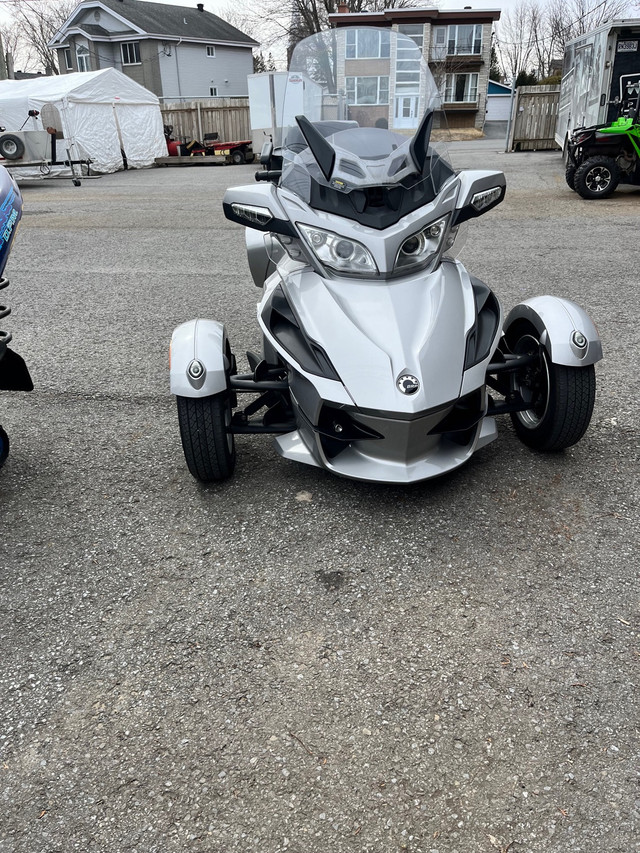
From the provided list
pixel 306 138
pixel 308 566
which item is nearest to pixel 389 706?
pixel 308 566

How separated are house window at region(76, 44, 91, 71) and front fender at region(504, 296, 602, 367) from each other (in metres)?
47.7

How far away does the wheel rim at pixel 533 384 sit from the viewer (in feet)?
10.4

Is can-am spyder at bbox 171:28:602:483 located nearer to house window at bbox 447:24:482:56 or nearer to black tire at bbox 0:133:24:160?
black tire at bbox 0:133:24:160

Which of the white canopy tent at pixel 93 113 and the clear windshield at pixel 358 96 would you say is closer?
the clear windshield at pixel 358 96

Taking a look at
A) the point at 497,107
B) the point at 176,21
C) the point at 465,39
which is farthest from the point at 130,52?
the point at 497,107

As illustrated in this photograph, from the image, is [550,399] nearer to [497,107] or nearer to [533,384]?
[533,384]

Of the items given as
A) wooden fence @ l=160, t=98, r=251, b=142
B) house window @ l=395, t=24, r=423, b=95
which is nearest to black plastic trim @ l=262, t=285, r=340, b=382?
house window @ l=395, t=24, r=423, b=95

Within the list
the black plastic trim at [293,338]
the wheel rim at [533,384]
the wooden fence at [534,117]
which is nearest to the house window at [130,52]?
the wooden fence at [534,117]

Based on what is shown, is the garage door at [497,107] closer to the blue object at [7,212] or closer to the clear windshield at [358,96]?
the clear windshield at [358,96]

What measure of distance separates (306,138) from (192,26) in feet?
164

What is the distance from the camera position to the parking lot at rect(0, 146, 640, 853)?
1.72 metres

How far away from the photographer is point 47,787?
1.82 meters

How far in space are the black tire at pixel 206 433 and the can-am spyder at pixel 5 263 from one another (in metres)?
0.81

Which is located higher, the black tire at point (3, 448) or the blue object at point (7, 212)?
the blue object at point (7, 212)
